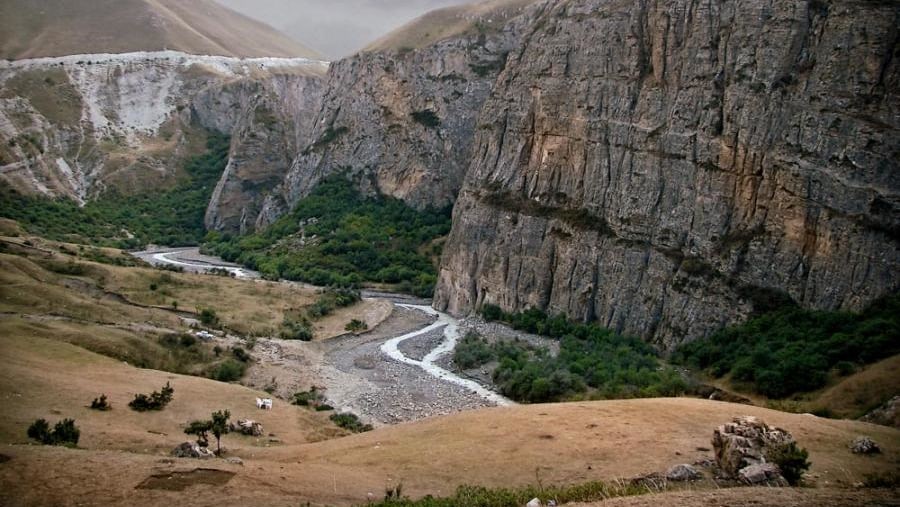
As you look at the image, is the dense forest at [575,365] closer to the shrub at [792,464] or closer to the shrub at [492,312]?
the shrub at [492,312]

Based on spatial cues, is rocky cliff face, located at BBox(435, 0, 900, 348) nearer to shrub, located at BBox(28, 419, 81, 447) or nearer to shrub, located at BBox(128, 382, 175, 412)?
shrub, located at BBox(128, 382, 175, 412)

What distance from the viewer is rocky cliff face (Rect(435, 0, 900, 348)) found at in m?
40.4

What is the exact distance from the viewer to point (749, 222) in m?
45.8

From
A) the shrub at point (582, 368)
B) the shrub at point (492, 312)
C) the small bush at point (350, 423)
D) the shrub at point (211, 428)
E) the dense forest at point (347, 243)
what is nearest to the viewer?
the shrub at point (211, 428)

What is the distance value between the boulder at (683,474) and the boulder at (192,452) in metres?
13.6

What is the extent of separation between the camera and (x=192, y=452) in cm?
2353

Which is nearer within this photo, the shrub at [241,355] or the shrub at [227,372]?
the shrub at [227,372]

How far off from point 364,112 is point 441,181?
1719cm

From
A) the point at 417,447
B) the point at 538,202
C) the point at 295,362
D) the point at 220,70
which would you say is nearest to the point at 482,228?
the point at 538,202

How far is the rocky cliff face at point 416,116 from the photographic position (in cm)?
9462

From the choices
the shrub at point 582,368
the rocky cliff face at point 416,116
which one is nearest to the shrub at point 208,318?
the shrub at point 582,368

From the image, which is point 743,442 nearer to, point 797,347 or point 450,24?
point 797,347

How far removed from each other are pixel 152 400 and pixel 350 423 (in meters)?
9.31

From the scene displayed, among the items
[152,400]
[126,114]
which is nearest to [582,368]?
[152,400]
